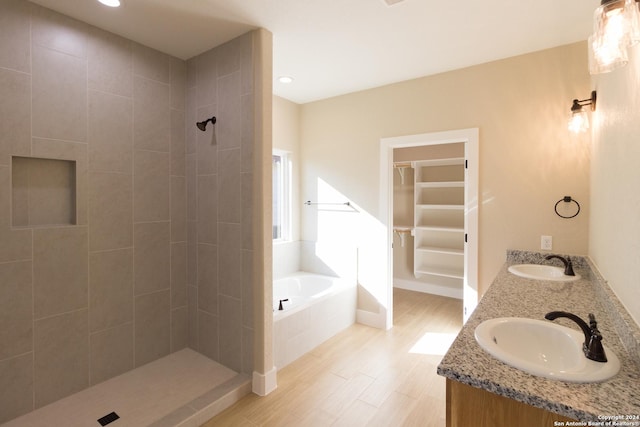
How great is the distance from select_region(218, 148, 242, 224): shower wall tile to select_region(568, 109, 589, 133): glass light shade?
2.43 m

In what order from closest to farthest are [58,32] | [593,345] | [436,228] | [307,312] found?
[593,345] → [58,32] → [307,312] → [436,228]

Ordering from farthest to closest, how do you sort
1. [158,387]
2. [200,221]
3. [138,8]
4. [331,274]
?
[331,274] < [200,221] < [158,387] < [138,8]

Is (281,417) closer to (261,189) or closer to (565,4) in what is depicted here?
(261,189)

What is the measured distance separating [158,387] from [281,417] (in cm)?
91

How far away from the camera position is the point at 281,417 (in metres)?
2.00

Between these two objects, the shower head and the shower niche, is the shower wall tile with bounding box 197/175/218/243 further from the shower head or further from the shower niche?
the shower niche

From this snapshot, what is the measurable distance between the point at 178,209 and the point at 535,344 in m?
2.58

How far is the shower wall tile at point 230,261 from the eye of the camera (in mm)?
2361

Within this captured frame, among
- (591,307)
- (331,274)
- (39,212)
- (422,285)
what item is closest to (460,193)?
(422,285)

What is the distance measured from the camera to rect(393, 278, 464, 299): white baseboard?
4453 mm

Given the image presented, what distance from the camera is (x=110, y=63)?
88.2 inches

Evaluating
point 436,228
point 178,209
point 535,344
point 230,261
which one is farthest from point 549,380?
point 436,228

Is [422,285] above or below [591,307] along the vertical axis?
below

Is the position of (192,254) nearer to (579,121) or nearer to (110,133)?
(110,133)
